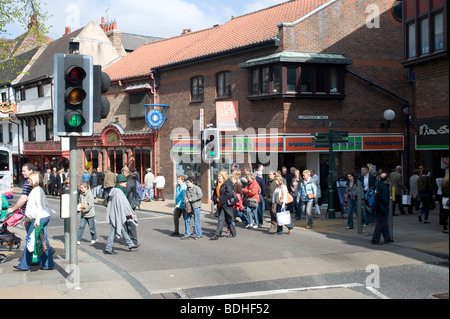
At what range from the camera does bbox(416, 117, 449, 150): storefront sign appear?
17016 millimetres

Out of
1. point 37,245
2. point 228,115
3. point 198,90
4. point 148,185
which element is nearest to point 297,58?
point 228,115

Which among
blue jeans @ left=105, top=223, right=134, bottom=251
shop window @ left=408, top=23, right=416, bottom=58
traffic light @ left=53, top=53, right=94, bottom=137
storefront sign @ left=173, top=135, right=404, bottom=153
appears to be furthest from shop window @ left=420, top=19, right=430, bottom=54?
traffic light @ left=53, top=53, right=94, bottom=137

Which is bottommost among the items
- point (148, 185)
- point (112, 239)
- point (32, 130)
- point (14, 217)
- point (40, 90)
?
point (112, 239)

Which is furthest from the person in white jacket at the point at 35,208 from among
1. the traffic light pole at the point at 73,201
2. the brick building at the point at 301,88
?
the brick building at the point at 301,88

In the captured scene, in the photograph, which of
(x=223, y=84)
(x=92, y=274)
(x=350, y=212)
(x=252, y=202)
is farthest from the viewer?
(x=223, y=84)

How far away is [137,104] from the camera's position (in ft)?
94.1

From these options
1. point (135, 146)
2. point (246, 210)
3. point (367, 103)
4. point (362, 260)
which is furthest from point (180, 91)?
point (362, 260)

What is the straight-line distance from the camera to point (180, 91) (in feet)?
85.0

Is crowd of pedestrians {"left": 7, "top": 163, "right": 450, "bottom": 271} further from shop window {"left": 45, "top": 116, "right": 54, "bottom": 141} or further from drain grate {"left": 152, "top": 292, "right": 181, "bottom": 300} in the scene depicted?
shop window {"left": 45, "top": 116, "right": 54, "bottom": 141}

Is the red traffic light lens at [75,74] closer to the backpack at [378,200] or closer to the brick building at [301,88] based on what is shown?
the backpack at [378,200]

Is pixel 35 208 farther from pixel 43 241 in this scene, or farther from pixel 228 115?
pixel 228 115

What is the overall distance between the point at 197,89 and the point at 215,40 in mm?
2878

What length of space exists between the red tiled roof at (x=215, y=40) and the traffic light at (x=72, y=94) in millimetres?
14507

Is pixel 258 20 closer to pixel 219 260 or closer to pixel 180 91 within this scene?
pixel 180 91
